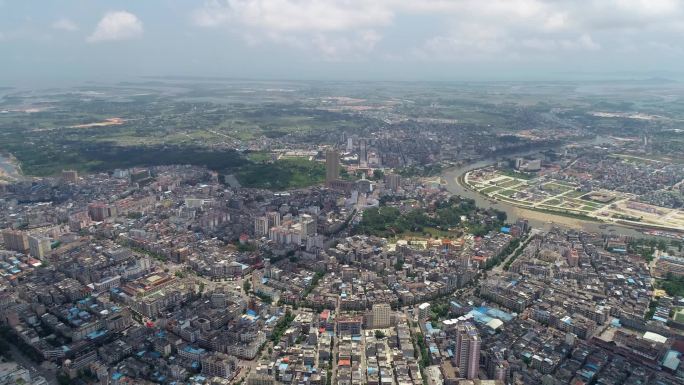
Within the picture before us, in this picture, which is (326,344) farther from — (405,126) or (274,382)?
(405,126)

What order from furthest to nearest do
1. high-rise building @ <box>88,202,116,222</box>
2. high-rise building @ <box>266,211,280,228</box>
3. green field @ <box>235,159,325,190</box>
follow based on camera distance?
1. green field @ <box>235,159,325,190</box>
2. high-rise building @ <box>88,202,116,222</box>
3. high-rise building @ <box>266,211,280,228</box>

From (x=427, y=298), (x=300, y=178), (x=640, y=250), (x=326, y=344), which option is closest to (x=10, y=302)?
(x=326, y=344)

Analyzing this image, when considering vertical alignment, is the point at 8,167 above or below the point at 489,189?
above

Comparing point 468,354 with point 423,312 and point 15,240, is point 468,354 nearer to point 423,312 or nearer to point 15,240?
point 423,312

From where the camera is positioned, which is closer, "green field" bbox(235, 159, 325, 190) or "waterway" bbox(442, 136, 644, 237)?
"waterway" bbox(442, 136, 644, 237)

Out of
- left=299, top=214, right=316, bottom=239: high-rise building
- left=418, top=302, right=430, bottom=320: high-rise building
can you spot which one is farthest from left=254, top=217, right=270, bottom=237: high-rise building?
left=418, top=302, right=430, bottom=320: high-rise building

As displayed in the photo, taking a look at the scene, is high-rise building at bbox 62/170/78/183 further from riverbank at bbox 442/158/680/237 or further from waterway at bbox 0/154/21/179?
riverbank at bbox 442/158/680/237

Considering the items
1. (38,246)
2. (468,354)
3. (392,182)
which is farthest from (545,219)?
(38,246)
